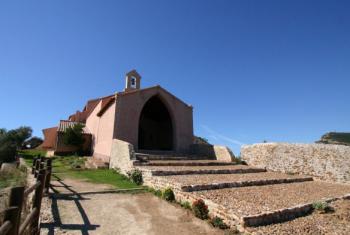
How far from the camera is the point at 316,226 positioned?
5297 millimetres

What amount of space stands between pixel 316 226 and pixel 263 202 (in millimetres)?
1409

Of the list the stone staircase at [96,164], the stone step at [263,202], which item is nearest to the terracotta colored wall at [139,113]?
the stone staircase at [96,164]

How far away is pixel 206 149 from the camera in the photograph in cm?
1747

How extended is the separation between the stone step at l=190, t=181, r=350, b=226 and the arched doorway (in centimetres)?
1434

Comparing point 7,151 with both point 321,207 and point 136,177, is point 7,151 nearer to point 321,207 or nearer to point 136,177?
point 136,177

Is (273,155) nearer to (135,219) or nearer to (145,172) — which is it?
(145,172)

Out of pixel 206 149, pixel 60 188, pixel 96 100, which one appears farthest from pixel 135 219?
pixel 96 100

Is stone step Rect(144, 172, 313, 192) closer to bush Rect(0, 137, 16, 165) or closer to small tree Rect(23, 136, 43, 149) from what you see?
bush Rect(0, 137, 16, 165)

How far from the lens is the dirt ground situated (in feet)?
16.8

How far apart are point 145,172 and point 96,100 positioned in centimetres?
2263

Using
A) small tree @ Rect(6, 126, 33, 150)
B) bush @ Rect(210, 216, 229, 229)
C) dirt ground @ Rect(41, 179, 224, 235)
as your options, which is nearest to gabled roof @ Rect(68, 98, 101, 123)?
small tree @ Rect(6, 126, 33, 150)

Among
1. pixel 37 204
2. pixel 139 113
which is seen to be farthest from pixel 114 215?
pixel 139 113

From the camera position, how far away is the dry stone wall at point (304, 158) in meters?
10.6

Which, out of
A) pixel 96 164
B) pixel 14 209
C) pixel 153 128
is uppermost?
pixel 153 128
